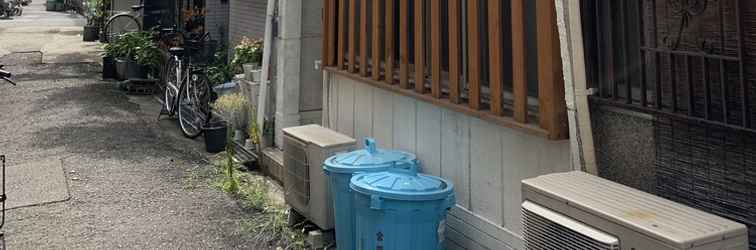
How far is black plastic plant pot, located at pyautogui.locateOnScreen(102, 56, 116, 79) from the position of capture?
1347cm

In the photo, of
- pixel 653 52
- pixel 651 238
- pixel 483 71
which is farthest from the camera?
pixel 483 71

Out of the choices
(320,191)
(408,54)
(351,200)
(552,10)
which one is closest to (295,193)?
(320,191)

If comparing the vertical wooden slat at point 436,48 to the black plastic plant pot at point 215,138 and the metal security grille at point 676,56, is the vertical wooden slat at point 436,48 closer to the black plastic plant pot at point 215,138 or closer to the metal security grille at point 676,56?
the metal security grille at point 676,56

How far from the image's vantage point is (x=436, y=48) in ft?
14.6

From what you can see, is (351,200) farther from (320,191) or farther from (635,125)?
(635,125)

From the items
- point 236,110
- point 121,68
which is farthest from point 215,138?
point 121,68

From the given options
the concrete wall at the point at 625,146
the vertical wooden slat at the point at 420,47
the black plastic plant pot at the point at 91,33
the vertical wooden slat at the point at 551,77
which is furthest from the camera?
the black plastic plant pot at the point at 91,33

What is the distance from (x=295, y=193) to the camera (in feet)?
17.0

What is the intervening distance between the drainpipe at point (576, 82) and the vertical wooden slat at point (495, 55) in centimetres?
59

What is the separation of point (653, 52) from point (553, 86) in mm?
585

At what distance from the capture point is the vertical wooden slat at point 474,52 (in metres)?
4.02

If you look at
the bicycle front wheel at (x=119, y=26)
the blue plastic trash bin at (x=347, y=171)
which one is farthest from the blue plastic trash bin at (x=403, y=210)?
the bicycle front wheel at (x=119, y=26)

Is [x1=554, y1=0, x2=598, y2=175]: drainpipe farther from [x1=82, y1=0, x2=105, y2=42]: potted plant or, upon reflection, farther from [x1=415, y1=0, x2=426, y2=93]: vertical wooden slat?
[x1=82, y1=0, x2=105, y2=42]: potted plant

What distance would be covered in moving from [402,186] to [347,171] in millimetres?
685
